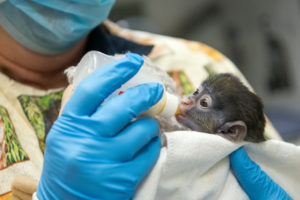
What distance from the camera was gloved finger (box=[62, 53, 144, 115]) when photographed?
82cm

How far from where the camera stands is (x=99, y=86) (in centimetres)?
82

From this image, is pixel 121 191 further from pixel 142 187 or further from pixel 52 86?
pixel 52 86

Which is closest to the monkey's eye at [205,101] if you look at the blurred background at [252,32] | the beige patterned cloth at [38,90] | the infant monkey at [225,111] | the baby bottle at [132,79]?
the infant monkey at [225,111]

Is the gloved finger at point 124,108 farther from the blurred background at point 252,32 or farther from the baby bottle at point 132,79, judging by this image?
the blurred background at point 252,32

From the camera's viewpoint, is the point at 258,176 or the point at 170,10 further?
the point at 170,10

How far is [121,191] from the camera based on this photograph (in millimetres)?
795

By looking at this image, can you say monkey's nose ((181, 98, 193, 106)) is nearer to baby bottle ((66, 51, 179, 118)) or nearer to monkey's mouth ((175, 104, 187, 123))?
monkey's mouth ((175, 104, 187, 123))

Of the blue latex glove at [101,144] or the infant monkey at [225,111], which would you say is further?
the infant monkey at [225,111]

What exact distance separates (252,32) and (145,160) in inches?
145

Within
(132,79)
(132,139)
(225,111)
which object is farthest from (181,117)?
(132,139)

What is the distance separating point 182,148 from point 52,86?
710mm

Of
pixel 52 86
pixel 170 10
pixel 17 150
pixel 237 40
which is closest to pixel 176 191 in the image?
pixel 17 150

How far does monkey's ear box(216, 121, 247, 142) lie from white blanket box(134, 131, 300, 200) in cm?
3

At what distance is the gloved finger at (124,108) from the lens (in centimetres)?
80
